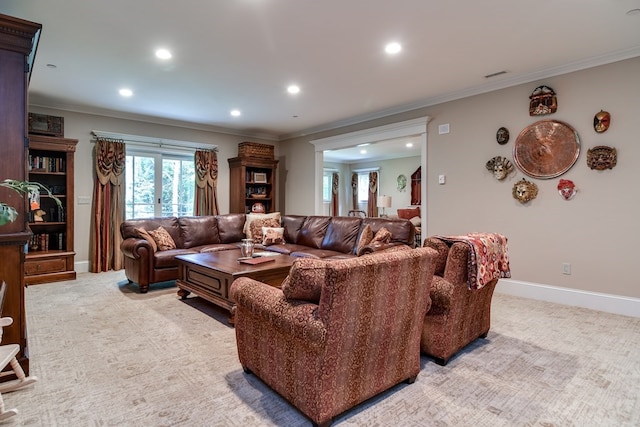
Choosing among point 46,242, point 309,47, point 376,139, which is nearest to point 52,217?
point 46,242

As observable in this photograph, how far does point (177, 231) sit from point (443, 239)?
3988 millimetres

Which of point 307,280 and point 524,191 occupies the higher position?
point 524,191

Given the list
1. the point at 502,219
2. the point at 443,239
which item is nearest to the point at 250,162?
the point at 502,219

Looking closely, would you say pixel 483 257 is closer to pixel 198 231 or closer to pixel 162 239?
pixel 162 239

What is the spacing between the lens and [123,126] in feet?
18.5

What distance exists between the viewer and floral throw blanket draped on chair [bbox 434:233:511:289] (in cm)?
222

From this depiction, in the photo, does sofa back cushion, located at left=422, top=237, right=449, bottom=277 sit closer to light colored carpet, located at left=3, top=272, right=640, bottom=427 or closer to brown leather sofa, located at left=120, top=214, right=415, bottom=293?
light colored carpet, located at left=3, top=272, right=640, bottom=427

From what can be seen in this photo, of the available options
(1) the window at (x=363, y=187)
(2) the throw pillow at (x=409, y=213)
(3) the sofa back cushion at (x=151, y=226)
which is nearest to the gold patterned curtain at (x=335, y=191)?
(1) the window at (x=363, y=187)

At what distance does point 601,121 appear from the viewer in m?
3.42

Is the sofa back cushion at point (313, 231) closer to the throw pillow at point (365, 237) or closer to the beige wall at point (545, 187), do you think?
the throw pillow at point (365, 237)

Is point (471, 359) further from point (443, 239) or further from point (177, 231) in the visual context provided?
point (177, 231)

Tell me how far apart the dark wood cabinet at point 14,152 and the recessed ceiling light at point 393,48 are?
8.68 ft

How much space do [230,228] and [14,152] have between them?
141 inches

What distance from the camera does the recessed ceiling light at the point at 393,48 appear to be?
123 inches
